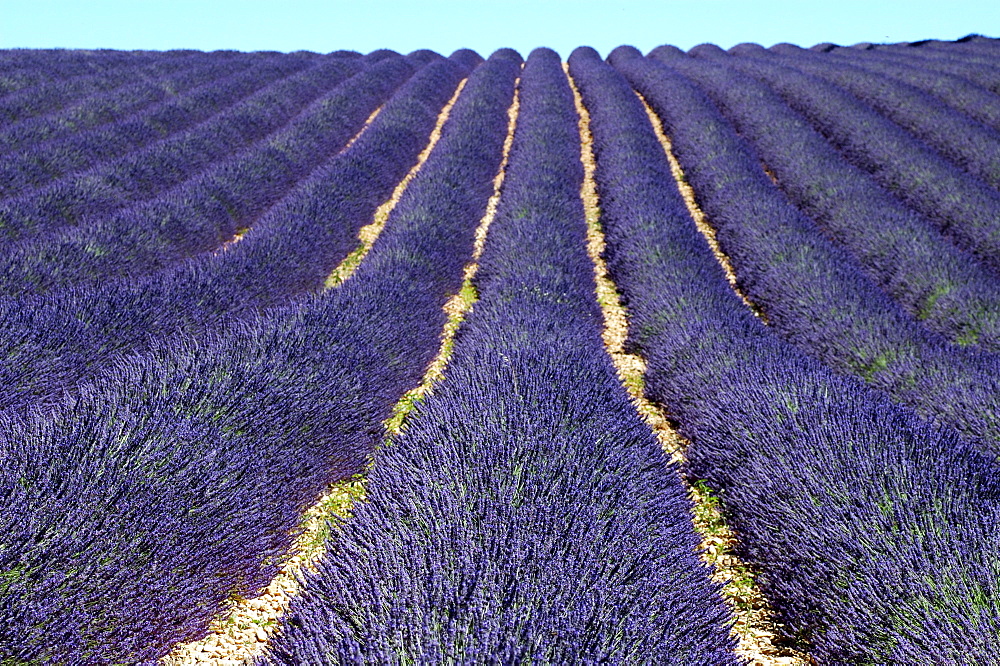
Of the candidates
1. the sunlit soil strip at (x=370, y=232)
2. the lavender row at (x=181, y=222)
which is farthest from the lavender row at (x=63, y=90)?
the sunlit soil strip at (x=370, y=232)

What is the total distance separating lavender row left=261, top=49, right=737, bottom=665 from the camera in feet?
5.44

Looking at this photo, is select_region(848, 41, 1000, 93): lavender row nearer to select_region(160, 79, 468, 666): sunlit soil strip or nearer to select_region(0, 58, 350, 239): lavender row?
select_region(0, 58, 350, 239): lavender row

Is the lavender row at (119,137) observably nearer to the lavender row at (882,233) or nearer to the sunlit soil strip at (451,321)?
the sunlit soil strip at (451,321)

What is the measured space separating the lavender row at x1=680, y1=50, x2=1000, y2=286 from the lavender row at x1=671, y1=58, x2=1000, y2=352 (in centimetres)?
29

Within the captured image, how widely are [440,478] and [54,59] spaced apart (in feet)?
60.9

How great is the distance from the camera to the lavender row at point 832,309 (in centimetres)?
350

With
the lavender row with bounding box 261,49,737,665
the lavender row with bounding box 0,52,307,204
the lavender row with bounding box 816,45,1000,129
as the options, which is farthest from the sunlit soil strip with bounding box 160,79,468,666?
the lavender row with bounding box 816,45,1000,129

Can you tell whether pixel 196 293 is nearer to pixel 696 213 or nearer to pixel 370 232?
pixel 370 232

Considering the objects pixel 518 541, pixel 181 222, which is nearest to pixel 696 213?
pixel 181 222

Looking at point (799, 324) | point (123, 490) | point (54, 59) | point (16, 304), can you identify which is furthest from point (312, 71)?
point (123, 490)

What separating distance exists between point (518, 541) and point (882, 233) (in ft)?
19.1

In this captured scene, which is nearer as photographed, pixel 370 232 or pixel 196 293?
pixel 196 293

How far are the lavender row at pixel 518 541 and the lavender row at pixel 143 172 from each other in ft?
16.2

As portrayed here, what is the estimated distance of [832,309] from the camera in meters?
4.61
